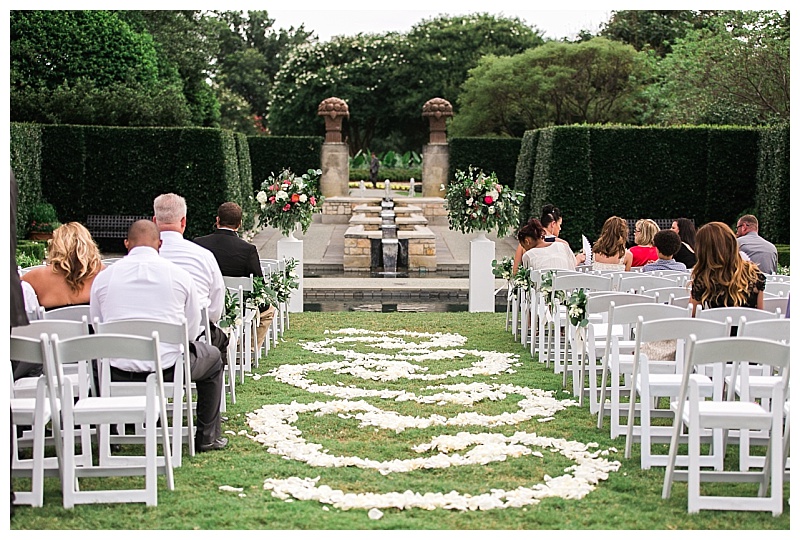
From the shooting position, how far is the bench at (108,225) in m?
22.8

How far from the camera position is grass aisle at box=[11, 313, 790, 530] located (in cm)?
486

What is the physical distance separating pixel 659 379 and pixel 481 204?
767 cm

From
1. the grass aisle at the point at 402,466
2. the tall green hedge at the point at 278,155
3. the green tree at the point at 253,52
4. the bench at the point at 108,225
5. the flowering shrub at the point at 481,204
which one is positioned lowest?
the grass aisle at the point at 402,466

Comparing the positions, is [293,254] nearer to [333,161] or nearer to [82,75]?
[82,75]

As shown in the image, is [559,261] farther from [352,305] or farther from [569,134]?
[569,134]

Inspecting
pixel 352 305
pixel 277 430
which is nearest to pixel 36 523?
pixel 277 430

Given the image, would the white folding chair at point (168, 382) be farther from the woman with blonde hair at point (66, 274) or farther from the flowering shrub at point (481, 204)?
the flowering shrub at point (481, 204)

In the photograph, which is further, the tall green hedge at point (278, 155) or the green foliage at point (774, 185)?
the tall green hedge at point (278, 155)

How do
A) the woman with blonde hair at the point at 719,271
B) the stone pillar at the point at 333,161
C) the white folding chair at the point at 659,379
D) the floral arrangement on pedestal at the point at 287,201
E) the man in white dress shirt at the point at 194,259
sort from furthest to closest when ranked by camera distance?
the stone pillar at the point at 333,161, the floral arrangement on pedestal at the point at 287,201, the man in white dress shirt at the point at 194,259, the woman with blonde hair at the point at 719,271, the white folding chair at the point at 659,379

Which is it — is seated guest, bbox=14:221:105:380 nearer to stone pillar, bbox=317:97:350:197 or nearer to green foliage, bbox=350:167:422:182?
stone pillar, bbox=317:97:350:197

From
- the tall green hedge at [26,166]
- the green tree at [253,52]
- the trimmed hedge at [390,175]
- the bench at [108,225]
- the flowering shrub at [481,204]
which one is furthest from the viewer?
the green tree at [253,52]

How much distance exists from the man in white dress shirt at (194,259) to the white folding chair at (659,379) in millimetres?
2689

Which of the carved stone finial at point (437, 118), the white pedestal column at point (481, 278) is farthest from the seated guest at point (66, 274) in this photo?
the carved stone finial at point (437, 118)

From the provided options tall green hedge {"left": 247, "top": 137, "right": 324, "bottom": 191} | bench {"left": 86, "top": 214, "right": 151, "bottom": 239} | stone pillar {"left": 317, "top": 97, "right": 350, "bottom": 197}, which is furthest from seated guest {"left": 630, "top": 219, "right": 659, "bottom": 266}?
stone pillar {"left": 317, "top": 97, "right": 350, "bottom": 197}
